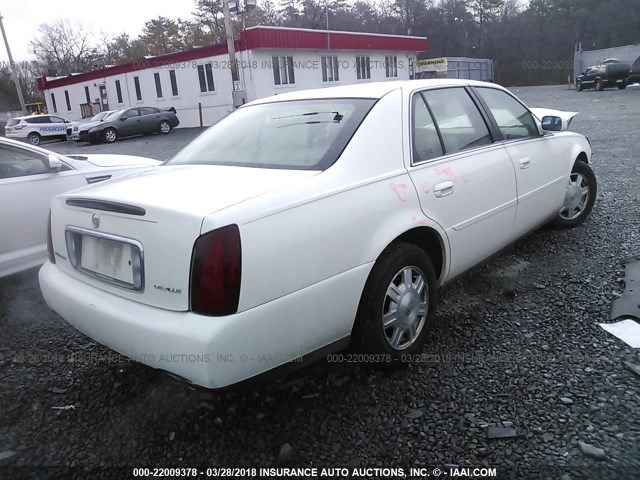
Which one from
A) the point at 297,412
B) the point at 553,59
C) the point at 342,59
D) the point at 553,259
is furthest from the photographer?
the point at 553,59

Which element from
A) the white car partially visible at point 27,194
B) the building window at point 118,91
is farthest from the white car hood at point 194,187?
the building window at point 118,91

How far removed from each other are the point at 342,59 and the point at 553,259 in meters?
28.5

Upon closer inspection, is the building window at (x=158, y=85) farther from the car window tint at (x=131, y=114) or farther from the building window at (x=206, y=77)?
the car window tint at (x=131, y=114)

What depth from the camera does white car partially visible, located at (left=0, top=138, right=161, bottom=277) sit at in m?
4.09

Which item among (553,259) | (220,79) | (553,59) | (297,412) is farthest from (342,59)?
(553,59)

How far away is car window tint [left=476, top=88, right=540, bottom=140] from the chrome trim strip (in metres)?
2.71

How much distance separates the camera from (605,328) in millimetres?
3062

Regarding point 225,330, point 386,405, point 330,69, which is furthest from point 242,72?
point 225,330

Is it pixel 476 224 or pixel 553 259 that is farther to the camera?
pixel 553 259

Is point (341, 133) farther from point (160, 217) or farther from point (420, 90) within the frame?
point (160, 217)

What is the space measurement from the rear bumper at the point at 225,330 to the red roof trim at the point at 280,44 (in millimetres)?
23904

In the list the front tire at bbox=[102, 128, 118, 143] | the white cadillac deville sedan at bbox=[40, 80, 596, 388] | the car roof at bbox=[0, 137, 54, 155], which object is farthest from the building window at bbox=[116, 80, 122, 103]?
the white cadillac deville sedan at bbox=[40, 80, 596, 388]

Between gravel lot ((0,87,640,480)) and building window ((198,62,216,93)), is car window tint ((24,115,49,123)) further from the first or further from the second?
gravel lot ((0,87,640,480))

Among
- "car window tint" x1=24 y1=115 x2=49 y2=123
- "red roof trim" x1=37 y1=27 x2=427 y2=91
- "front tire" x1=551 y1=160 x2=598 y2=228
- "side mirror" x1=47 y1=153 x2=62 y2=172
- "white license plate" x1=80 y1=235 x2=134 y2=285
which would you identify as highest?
"red roof trim" x1=37 y1=27 x2=427 y2=91
